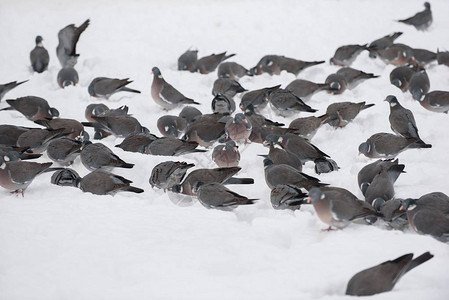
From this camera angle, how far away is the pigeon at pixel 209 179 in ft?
22.3

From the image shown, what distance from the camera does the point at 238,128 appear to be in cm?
836

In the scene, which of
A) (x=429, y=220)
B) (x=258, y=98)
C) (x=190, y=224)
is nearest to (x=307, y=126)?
(x=258, y=98)

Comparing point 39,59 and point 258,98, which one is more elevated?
point 39,59

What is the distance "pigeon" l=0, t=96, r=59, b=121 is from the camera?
31.4ft

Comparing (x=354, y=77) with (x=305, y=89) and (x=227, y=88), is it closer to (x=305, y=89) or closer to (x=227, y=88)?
(x=305, y=89)

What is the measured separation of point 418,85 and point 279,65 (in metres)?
2.75

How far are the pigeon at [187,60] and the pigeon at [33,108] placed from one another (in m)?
3.17

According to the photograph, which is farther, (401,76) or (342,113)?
(401,76)

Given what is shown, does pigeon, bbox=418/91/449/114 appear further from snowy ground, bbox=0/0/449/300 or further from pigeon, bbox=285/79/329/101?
pigeon, bbox=285/79/329/101

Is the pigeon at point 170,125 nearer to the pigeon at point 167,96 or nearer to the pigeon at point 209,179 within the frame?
the pigeon at point 167,96

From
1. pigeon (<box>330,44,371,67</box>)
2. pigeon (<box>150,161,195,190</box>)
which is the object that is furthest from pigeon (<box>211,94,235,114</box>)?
pigeon (<box>330,44,371,67</box>)

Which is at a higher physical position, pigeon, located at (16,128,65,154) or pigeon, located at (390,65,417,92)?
pigeon, located at (390,65,417,92)

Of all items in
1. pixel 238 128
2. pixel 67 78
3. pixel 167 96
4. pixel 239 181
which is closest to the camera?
pixel 239 181

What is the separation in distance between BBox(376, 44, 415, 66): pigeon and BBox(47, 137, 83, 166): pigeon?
708 cm
